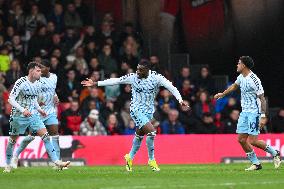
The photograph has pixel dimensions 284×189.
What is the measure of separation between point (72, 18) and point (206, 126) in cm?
587

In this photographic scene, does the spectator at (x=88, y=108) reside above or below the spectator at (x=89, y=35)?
below

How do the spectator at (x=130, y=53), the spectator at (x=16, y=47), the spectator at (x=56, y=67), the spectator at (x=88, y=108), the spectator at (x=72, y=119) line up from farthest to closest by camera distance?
the spectator at (x=130, y=53) < the spectator at (x=16, y=47) < the spectator at (x=56, y=67) < the spectator at (x=88, y=108) < the spectator at (x=72, y=119)

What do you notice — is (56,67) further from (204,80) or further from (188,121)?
(204,80)

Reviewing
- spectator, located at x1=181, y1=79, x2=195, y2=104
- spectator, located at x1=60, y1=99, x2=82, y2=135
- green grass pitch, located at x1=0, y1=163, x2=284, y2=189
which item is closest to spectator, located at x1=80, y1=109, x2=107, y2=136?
spectator, located at x1=60, y1=99, x2=82, y2=135

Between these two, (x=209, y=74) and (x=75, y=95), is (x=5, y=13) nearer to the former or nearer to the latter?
(x=75, y=95)

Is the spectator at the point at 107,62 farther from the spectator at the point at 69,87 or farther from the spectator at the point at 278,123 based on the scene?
the spectator at the point at 278,123

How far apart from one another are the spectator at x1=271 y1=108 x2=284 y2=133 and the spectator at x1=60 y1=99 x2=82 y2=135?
6.40m

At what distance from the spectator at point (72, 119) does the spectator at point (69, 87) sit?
0.93 m

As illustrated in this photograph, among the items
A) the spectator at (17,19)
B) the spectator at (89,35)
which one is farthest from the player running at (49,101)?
the spectator at (17,19)

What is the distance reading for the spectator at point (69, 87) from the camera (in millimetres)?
30402

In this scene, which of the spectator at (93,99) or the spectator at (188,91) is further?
the spectator at (188,91)

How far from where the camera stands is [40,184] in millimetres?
17234

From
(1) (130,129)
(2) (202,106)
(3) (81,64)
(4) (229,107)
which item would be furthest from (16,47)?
(4) (229,107)

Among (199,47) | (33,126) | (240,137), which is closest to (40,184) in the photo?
(33,126)
